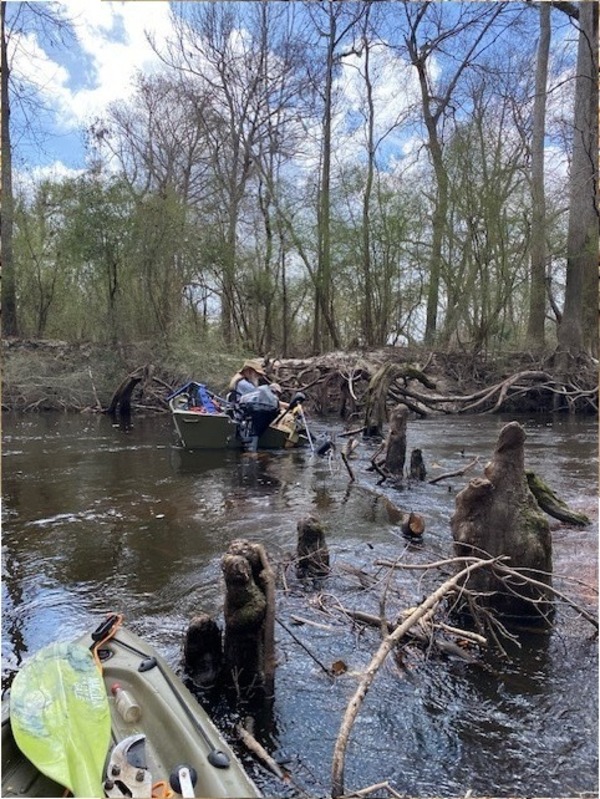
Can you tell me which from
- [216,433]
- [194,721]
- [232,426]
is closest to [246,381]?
[232,426]

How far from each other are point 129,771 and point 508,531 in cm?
290

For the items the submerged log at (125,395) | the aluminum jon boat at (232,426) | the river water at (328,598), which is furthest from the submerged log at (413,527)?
the submerged log at (125,395)

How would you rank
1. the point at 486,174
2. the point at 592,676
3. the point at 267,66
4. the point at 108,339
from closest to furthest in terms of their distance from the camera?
the point at 592,676
the point at 486,174
the point at 108,339
the point at 267,66

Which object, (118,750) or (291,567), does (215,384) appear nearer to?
(291,567)

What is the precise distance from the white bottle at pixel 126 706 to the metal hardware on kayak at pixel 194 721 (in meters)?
0.18

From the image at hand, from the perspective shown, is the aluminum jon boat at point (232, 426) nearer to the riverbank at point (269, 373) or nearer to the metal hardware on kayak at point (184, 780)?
the riverbank at point (269, 373)

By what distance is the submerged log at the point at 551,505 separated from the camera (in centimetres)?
566

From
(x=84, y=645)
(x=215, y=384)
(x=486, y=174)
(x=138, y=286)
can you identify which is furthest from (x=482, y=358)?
(x=84, y=645)

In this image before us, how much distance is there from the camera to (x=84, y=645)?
3.32 m

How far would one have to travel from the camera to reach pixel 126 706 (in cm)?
287

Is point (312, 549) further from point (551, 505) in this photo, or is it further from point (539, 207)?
point (539, 207)

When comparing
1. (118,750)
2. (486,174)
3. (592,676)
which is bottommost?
(592,676)

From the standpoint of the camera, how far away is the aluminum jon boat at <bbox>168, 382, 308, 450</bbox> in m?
11.6

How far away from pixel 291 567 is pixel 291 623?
1005mm
